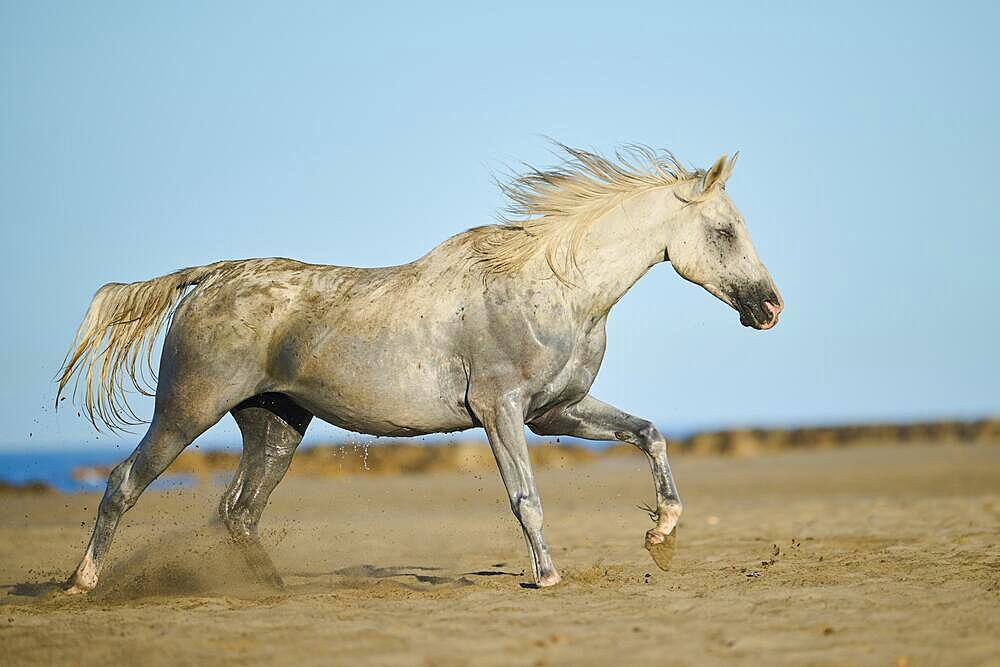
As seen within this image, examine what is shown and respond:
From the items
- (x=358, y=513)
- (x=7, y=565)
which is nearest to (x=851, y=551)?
(x=7, y=565)

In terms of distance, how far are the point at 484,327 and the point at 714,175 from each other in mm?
1803

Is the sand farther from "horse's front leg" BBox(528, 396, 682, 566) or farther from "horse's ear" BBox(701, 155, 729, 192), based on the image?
"horse's ear" BBox(701, 155, 729, 192)

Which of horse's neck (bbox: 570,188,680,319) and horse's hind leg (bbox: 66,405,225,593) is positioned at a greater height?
horse's neck (bbox: 570,188,680,319)

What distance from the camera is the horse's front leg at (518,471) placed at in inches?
291

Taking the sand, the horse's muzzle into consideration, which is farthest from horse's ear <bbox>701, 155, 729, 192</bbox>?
the sand

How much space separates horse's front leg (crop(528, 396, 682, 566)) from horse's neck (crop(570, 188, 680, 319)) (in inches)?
27.8

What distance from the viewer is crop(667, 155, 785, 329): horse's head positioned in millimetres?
7816

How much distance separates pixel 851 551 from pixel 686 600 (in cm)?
336

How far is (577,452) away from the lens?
34625mm

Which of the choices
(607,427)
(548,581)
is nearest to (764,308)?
(607,427)

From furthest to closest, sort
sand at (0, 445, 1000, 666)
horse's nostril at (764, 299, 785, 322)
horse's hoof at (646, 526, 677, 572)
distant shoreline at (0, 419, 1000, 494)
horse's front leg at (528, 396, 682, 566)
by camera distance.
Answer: distant shoreline at (0, 419, 1000, 494)
horse's front leg at (528, 396, 682, 566)
horse's nostril at (764, 299, 785, 322)
horse's hoof at (646, 526, 677, 572)
sand at (0, 445, 1000, 666)

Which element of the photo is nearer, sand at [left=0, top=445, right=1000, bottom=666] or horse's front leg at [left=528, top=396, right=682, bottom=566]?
sand at [left=0, top=445, right=1000, bottom=666]

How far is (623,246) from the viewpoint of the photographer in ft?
25.9

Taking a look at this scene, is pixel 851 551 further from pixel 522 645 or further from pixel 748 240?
pixel 522 645
